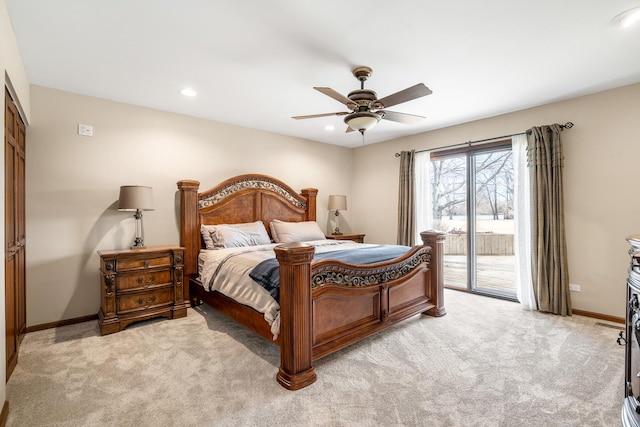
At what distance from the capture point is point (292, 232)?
4.49 meters

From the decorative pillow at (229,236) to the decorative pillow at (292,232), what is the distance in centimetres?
32

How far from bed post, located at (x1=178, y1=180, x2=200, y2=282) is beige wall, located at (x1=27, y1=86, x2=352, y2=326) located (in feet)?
0.53

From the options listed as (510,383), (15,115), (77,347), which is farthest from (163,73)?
(510,383)

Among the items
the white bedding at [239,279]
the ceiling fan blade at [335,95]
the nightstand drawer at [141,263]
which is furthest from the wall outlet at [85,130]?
the ceiling fan blade at [335,95]

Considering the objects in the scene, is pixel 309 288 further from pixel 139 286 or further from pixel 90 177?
pixel 90 177

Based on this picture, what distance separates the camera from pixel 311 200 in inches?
207

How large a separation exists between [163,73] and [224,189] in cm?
176

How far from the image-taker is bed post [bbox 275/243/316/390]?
6.78ft

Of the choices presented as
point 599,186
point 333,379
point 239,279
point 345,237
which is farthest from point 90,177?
point 599,186

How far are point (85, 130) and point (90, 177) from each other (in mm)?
523

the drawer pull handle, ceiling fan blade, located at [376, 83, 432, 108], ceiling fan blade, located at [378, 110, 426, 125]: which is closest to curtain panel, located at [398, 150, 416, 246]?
ceiling fan blade, located at [378, 110, 426, 125]

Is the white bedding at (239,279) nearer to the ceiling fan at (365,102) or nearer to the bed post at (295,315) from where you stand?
→ the bed post at (295,315)

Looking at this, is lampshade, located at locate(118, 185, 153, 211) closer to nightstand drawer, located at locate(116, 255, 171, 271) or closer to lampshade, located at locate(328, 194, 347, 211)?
nightstand drawer, located at locate(116, 255, 171, 271)

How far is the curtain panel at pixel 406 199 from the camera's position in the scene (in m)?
4.91
